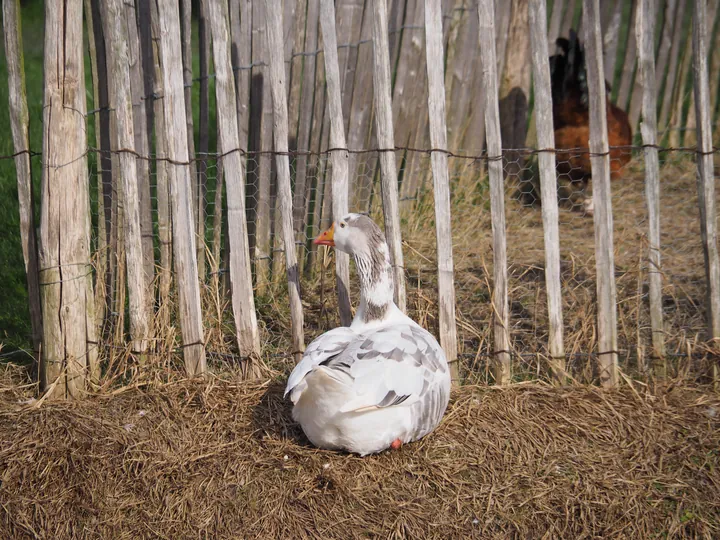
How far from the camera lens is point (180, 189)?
154 inches

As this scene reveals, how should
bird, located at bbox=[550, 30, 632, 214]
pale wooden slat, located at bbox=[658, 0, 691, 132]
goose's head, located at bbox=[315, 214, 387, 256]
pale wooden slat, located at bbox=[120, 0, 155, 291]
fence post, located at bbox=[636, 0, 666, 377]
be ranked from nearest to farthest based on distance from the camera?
goose's head, located at bbox=[315, 214, 387, 256], fence post, located at bbox=[636, 0, 666, 377], pale wooden slat, located at bbox=[120, 0, 155, 291], bird, located at bbox=[550, 30, 632, 214], pale wooden slat, located at bbox=[658, 0, 691, 132]

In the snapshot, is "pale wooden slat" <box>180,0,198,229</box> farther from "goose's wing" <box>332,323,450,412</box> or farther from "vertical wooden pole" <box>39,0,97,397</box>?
"goose's wing" <box>332,323,450,412</box>

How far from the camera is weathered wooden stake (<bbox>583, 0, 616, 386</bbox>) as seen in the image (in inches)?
153

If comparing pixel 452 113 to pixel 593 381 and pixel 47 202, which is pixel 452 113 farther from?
pixel 47 202

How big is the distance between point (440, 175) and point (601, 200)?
927 mm

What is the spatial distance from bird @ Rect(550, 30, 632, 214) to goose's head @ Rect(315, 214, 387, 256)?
126 inches

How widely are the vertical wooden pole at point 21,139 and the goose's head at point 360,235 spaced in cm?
176

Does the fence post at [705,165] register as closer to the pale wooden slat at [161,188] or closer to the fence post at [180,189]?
the fence post at [180,189]

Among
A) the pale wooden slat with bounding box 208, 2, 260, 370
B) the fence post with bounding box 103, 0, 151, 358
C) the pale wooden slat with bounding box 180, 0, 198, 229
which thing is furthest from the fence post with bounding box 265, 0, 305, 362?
the fence post with bounding box 103, 0, 151, 358

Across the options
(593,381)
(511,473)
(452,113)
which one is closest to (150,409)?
(511,473)

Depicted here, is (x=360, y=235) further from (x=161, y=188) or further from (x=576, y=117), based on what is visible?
(x=576, y=117)

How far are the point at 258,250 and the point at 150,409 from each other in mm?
1321

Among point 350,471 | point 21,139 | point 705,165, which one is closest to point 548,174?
point 705,165

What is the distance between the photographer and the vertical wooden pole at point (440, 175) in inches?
153
